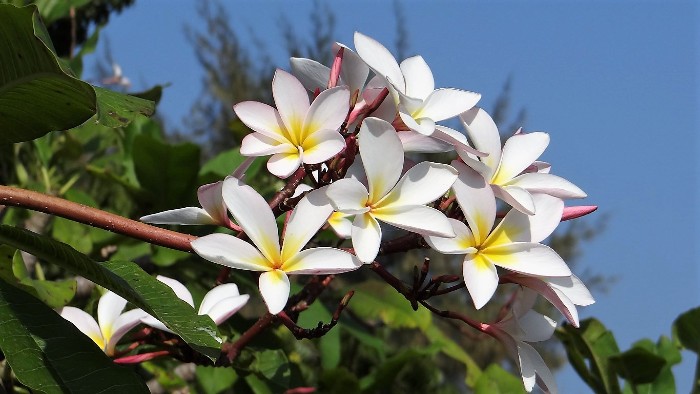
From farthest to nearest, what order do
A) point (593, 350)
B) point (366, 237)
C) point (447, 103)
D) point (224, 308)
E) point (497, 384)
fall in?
point (497, 384)
point (593, 350)
point (224, 308)
point (447, 103)
point (366, 237)

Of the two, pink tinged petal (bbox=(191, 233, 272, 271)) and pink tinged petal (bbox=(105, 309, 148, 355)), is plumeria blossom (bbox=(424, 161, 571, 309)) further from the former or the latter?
pink tinged petal (bbox=(105, 309, 148, 355))

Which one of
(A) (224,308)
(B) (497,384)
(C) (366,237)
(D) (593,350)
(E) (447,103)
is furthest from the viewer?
(B) (497,384)

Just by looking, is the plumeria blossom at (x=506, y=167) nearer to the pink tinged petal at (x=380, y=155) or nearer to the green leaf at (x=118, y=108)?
the pink tinged petal at (x=380, y=155)

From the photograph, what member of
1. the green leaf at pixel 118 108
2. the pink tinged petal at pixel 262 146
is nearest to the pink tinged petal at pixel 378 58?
the pink tinged petal at pixel 262 146

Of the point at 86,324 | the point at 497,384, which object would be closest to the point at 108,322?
the point at 86,324

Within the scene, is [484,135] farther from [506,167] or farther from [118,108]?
[118,108]

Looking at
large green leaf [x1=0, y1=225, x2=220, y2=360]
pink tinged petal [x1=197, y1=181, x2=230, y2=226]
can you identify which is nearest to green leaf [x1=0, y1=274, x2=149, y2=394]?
large green leaf [x1=0, y1=225, x2=220, y2=360]
